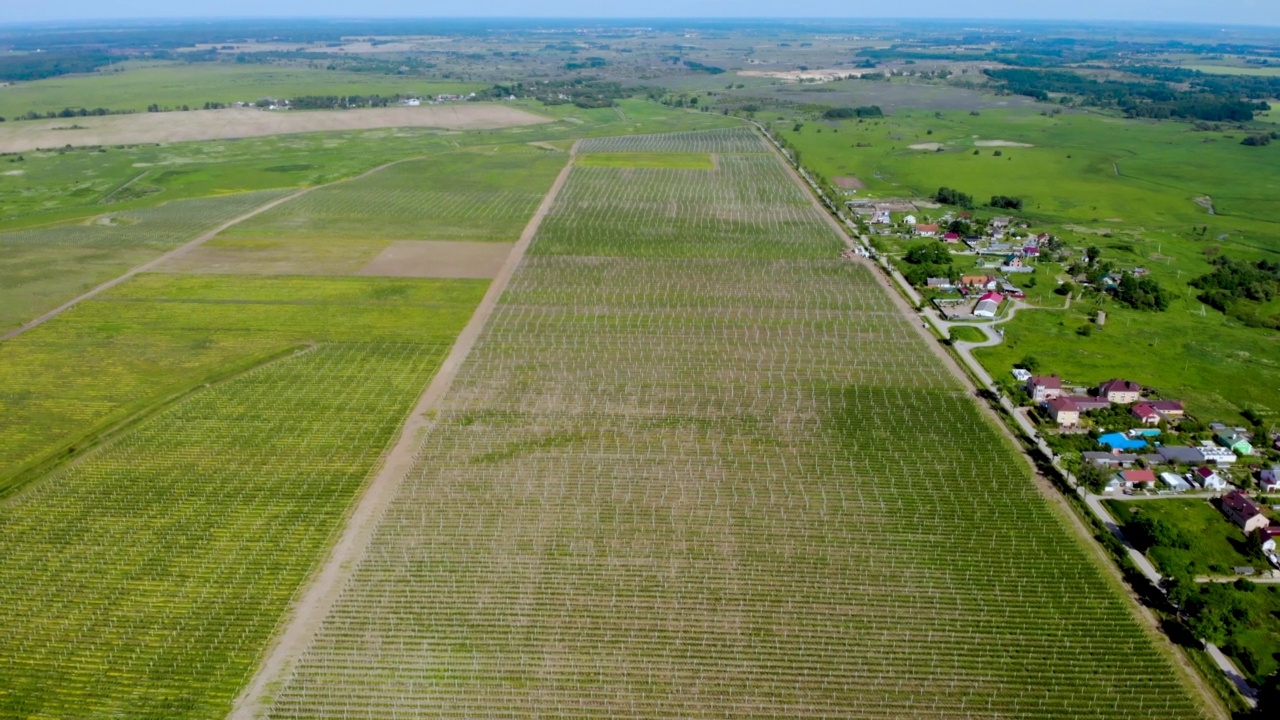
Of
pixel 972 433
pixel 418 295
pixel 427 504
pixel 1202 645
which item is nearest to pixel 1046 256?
pixel 972 433

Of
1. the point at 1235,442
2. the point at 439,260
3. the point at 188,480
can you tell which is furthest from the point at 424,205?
the point at 1235,442

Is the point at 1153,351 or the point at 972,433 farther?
the point at 1153,351

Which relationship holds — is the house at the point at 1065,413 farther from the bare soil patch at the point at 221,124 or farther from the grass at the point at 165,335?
the bare soil patch at the point at 221,124

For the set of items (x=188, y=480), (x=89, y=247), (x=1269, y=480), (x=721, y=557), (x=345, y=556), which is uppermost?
(x=89, y=247)

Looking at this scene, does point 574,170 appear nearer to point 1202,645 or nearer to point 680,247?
point 680,247

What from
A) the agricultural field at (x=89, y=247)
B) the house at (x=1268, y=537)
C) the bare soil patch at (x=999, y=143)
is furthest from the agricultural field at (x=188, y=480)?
the bare soil patch at (x=999, y=143)

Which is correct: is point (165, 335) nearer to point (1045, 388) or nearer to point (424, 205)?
point (424, 205)
